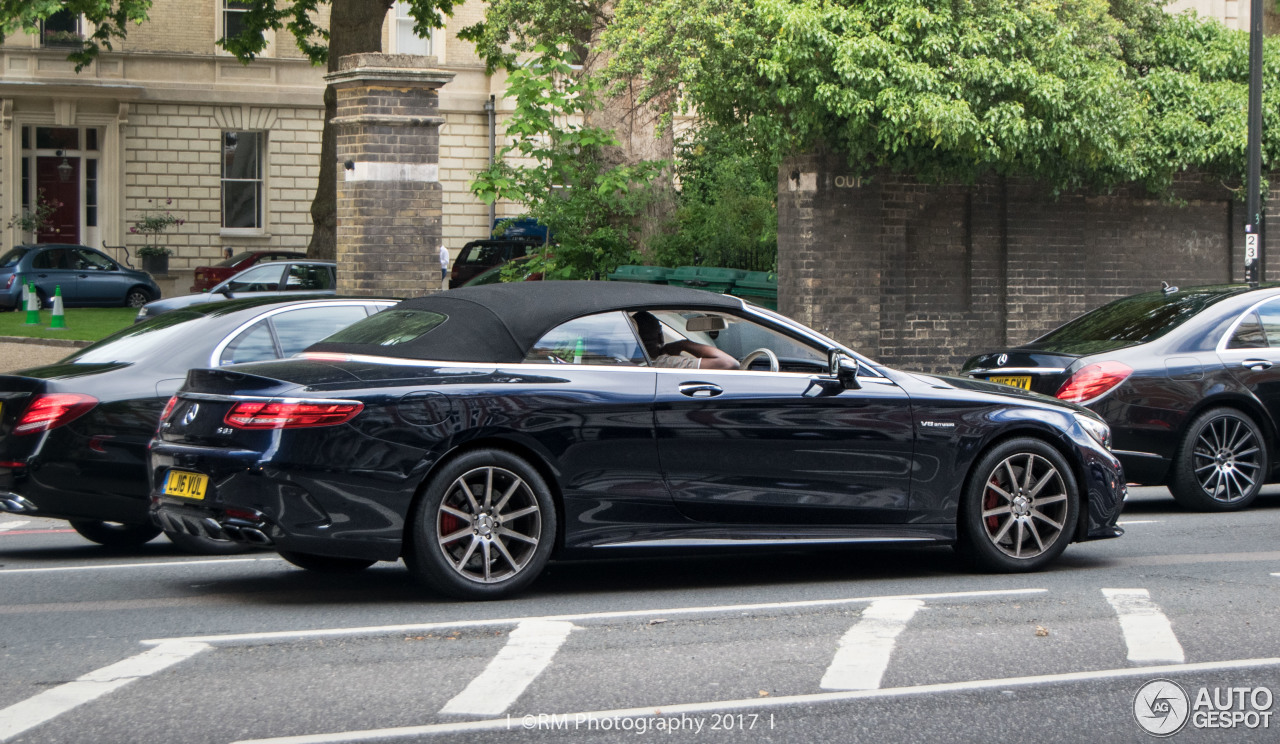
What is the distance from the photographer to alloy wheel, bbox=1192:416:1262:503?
1067 cm

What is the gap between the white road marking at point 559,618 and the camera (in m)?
6.43

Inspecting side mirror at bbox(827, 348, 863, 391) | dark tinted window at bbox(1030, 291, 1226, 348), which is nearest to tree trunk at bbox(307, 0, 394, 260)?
dark tinted window at bbox(1030, 291, 1226, 348)

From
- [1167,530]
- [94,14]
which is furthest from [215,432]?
[94,14]

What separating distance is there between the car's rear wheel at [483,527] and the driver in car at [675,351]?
3.16 feet

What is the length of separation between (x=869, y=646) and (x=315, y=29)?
2991cm

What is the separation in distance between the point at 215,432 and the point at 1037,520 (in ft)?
14.2

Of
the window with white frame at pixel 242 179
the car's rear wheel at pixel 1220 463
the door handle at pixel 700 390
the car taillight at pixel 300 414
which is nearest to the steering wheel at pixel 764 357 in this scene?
the door handle at pixel 700 390

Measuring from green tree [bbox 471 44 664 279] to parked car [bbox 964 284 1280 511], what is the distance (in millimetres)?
10388

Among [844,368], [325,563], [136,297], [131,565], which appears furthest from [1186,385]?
[136,297]

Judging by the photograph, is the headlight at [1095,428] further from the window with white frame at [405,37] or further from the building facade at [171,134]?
the window with white frame at [405,37]

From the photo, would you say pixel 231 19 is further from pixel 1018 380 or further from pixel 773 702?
pixel 773 702

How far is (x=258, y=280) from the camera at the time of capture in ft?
86.5

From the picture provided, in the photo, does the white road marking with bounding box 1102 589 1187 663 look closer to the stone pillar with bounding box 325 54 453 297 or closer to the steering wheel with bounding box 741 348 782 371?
the steering wheel with bounding box 741 348 782 371

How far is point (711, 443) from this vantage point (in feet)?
24.1
